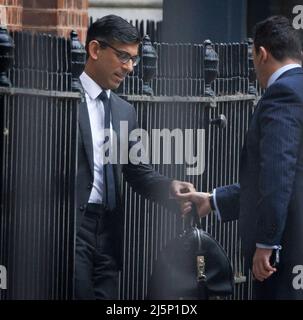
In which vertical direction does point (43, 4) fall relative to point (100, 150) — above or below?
above

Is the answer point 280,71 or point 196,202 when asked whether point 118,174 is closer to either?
point 196,202

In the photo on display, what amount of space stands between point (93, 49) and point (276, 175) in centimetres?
133

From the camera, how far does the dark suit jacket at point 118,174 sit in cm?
691

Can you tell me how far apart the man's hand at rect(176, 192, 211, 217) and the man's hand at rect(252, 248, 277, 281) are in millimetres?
800

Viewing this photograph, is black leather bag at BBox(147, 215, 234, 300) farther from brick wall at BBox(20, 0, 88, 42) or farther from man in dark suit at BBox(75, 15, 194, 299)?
brick wall at BBox(20, 0, 88, 42)

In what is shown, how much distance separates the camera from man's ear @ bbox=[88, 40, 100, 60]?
22.8 feet

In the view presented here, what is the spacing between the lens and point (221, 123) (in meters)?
7.51

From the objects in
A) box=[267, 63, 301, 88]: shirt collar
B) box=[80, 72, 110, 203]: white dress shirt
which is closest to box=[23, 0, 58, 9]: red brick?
box=[80, 72, 110, 203]: white dress shirt

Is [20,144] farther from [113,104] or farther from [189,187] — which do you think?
[189,187]

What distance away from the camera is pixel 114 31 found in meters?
6.91

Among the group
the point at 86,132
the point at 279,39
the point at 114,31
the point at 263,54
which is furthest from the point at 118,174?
the point at 279,39

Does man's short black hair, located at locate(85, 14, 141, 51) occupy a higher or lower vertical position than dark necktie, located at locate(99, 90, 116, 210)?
higher

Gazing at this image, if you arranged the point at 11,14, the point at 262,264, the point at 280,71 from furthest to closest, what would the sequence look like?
the point at 11,14 → the point at 280,71 → the point at 262,264

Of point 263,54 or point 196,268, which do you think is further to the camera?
point 196,268
